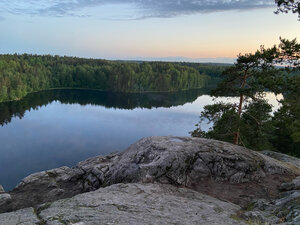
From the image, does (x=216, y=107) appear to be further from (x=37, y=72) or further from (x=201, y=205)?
(x=37, y=72)

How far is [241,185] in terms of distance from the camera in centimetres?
1702

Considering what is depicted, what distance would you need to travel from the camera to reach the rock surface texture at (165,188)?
32.7 ft

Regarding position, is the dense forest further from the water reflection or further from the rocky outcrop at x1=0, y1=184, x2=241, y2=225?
the rocky outcrop at x1=0, y1=184, x2=241, y2=225

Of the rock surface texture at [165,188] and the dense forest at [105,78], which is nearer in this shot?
the rock surface texture at [165,188]

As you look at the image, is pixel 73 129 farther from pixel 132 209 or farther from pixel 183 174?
pixel 132 209

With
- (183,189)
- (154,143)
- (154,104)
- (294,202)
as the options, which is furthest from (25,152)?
(154,104)

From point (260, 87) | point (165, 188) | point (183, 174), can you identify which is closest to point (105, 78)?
point (260, 87)

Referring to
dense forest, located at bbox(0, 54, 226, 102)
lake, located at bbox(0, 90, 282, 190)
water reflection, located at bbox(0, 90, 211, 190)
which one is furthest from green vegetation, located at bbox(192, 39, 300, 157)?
dense forest, located at bbox(0, 54, 226, 102)

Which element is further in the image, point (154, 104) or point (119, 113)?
point (154, 104)

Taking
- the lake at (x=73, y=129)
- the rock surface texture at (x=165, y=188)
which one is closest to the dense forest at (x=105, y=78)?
the lake at (x=73, y=129)

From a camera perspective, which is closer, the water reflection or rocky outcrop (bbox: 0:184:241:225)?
rocky outcrop (bbox: 0:184:241:225)

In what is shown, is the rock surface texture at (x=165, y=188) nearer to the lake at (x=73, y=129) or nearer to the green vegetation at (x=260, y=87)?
the green vegetation at (x=260, y=87)

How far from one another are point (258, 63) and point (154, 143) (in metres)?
12.2

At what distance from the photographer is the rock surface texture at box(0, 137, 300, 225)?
998cm
